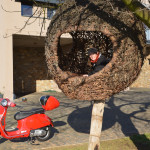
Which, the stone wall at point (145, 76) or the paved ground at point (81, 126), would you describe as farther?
the stone wall at point (145, 76)

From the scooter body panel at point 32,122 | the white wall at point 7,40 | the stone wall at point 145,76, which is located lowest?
the stone wall at point 145,76

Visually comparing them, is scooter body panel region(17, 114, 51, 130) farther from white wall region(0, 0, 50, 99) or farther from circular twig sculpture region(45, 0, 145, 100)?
white wall region(0, 0, 50, 99)

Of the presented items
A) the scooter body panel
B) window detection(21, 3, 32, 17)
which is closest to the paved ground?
the scooter body panel

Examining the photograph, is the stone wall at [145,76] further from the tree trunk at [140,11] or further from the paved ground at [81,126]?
the tree trunk at [140,11]

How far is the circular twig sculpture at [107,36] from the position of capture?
9.39 ft

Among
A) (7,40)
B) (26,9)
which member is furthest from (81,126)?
(26,9)

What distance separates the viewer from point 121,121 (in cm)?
766

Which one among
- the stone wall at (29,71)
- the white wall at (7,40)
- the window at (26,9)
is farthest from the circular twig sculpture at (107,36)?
the stone wall at (29,71)

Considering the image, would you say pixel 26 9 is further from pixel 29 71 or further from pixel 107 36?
pixel 107 36

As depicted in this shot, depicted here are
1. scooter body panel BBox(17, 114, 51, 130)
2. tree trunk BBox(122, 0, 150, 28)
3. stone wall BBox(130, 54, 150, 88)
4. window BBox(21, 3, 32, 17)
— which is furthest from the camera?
stone wall BBox(130, 54, 150, 88)

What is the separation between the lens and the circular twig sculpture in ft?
9.39

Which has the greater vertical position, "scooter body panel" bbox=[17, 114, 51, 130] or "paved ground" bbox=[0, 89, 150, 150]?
"scooter body panel" bbox=[17, 114, 51, 130]

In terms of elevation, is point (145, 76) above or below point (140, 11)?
below

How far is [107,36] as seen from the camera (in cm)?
294
